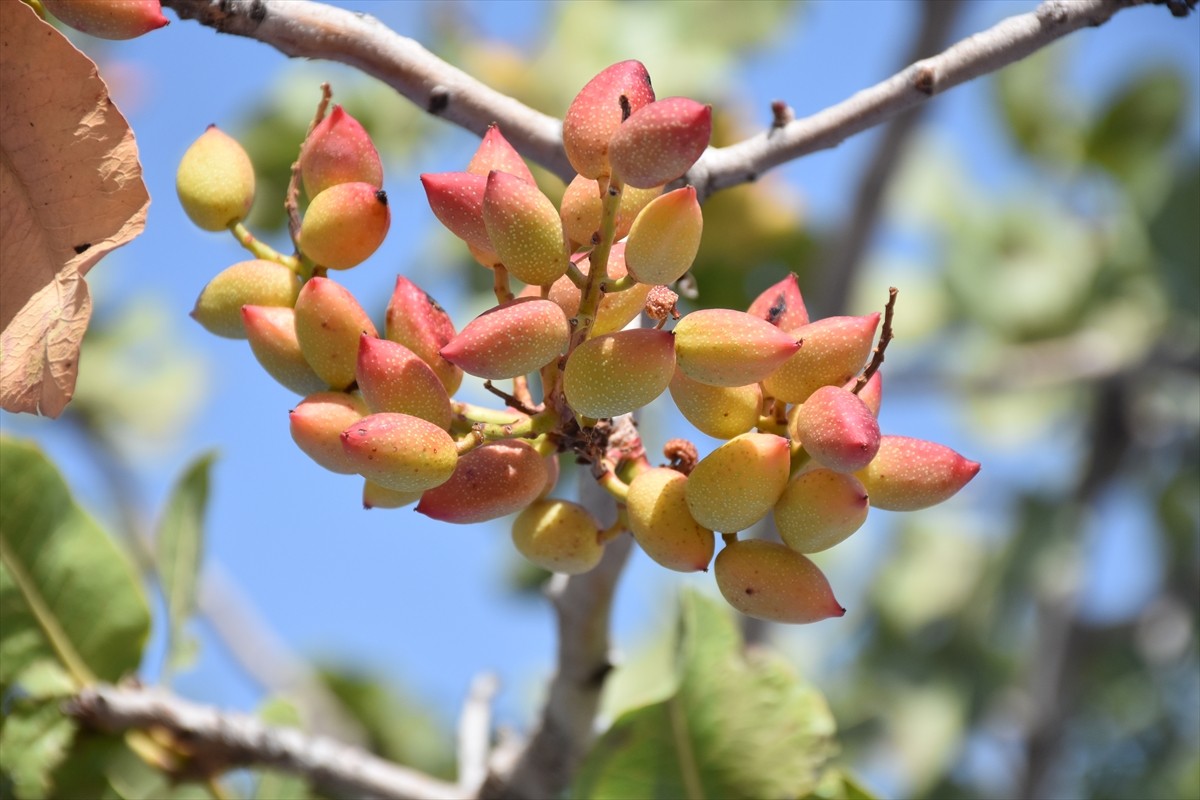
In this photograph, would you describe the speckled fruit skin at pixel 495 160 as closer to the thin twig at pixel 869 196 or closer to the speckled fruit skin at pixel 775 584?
the speckled fruit skin at pixel 775 584

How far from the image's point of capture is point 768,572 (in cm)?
75

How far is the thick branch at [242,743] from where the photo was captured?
Result: 1150mm

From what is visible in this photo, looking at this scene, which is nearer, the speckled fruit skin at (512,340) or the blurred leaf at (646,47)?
the speckled fruit skin at (512,340)

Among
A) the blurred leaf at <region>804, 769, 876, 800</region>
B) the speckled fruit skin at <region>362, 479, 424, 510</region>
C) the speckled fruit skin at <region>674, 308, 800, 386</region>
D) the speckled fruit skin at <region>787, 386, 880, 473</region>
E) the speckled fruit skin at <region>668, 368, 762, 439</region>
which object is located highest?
the speckled fruit skin at <region>674, 308, 800, 386</region>

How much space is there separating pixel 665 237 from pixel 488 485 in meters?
0.19

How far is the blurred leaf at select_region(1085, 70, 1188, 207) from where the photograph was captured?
3.05m

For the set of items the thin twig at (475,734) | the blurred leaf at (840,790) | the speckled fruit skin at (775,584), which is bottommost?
the thin twig at (475,734)


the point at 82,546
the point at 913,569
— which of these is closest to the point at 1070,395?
the point at 913,569

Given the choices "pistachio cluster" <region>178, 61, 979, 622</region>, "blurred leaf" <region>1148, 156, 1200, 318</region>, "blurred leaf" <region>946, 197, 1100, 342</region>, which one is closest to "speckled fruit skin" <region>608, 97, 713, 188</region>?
"pistachio cluster" <region>178, 61, 979, 622</region>

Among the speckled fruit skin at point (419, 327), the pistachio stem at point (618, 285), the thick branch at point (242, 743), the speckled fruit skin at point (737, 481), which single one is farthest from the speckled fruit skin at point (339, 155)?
the thick branch at point (242, 743)

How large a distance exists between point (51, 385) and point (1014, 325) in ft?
9.18

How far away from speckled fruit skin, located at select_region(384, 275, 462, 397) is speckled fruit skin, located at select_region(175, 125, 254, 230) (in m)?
0.18

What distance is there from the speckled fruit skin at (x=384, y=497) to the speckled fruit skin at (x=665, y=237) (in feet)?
0.70

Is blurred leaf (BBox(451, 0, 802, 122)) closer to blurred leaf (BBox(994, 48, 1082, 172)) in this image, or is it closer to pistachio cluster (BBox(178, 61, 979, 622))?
blurred leaf (BBox(994, 48, 1082, 172))
